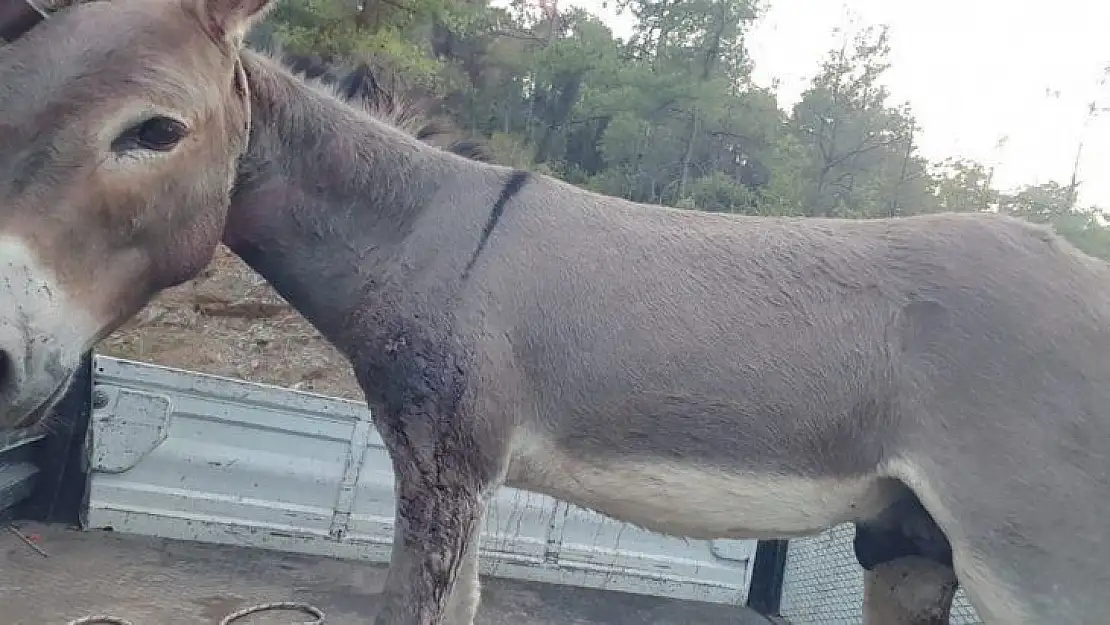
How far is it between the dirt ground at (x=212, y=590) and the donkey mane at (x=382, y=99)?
7.68 feet

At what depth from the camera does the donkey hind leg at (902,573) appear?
2.09 metres

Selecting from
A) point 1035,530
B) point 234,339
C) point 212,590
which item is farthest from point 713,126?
point 1035,530

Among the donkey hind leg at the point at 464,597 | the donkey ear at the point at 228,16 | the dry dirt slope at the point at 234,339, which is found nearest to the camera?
the donkey ear at the point at 228,16

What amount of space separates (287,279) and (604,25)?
1823 centimetres

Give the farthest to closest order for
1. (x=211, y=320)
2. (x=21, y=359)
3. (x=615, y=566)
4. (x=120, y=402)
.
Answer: (x=211, y=320)
(x=615, y=566)
(x=120, y=402)
(x=21, y=359)

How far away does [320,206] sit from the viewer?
2.08 m

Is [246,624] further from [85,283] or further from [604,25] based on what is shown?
[604,25]

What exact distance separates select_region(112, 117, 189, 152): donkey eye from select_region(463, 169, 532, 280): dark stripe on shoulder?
671mm

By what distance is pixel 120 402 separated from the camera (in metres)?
4.25

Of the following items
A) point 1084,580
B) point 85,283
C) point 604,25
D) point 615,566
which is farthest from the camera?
point 604,25

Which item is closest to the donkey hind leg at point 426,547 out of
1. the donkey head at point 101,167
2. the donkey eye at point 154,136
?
the donkey head at point 101,167

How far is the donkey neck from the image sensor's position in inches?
79.7

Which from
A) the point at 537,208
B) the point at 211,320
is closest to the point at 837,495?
the point at 537,208

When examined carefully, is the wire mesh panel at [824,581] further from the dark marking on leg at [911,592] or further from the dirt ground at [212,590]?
the dark marking on leg at [911,592]
